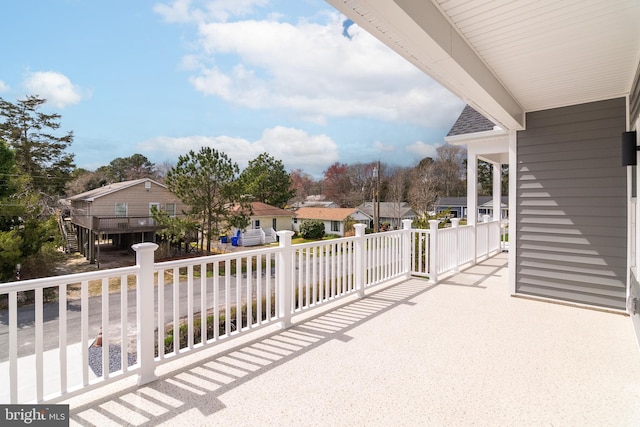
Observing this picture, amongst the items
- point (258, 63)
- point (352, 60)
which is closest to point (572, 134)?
point (352, 60)

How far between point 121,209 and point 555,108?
19.1 m

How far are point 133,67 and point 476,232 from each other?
39.2 m

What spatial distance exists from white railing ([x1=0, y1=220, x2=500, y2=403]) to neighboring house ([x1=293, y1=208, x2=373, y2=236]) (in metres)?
16.2

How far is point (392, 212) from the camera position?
25.7 m

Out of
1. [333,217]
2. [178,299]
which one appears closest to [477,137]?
[178,299]

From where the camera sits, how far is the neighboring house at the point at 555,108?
209cm

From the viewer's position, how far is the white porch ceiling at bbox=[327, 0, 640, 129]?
192cm

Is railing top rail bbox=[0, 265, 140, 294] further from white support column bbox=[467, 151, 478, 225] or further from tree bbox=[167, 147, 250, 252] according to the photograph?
tree bbox=[167, 147, 250, 252]

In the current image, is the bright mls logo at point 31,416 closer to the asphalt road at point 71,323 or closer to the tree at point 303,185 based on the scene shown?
the asphalt road at point 71,323

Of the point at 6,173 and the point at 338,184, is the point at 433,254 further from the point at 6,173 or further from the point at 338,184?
the point at 338,184

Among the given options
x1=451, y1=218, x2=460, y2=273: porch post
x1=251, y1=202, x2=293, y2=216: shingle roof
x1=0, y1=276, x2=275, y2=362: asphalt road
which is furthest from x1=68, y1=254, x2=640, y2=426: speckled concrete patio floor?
x1=251, y1=202, x2=293, y2=216: shingle roof

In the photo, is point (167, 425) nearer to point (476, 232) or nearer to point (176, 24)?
point (476, 232)

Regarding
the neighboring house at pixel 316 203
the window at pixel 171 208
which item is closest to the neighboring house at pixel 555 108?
the window at pixel 171 208

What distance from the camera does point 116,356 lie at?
5.17 meters
